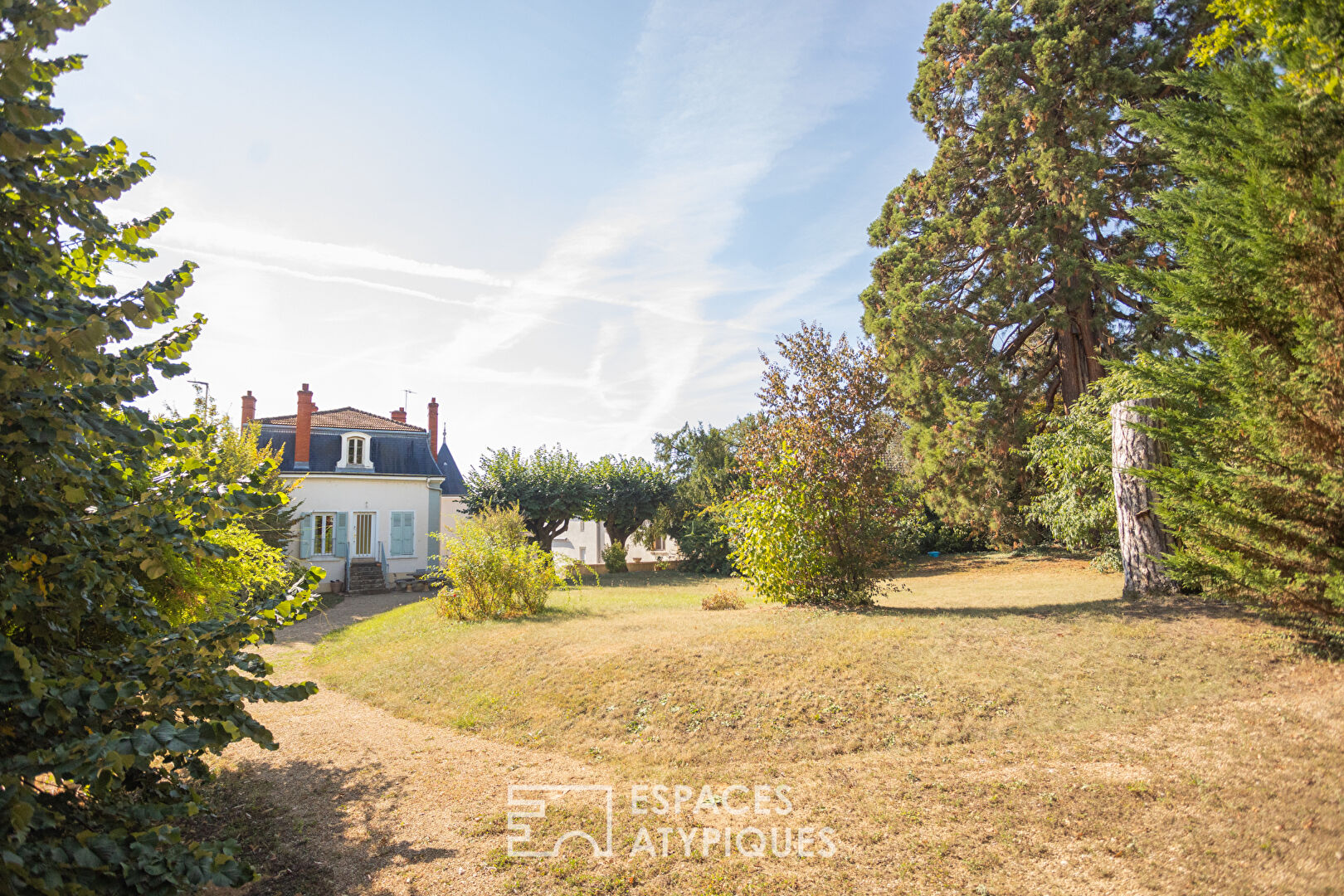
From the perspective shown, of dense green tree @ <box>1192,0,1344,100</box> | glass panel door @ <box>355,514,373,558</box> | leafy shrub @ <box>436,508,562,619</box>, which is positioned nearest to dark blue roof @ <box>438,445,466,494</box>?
glass panel door @ <box>355,514,373,558</box>

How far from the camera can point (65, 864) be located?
1.92m

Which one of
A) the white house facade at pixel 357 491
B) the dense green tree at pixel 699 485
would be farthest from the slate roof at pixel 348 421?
the dense green tree at pixel 699 485

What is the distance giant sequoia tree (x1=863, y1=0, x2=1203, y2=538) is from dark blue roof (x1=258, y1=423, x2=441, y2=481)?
16756mm

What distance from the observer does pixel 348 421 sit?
81.2 ft

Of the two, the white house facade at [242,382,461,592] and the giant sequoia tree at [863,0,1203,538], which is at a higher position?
the giant sequoia tree at [863,0,1203,538]

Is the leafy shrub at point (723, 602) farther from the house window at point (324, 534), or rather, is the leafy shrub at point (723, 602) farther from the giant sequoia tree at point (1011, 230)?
→ the house window at point (324, 534)

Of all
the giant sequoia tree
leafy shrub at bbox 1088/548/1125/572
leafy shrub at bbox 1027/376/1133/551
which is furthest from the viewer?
the giant sequoia tree

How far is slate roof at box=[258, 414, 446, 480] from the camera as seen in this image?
75.5 ft

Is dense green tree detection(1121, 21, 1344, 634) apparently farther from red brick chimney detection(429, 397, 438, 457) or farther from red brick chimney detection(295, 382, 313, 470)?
red brick chimney detection(429, 397, 438, 457)

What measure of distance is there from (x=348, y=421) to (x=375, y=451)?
71.2 inches

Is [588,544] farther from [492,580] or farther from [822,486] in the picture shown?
[822,486]

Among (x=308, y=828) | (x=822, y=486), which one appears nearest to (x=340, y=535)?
(x=822, y=486)

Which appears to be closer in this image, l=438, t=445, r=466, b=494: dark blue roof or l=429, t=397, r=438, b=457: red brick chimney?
l=429, t=397, r=438, b=457: red brick chimney

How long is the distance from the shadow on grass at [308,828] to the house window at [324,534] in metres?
18.7
